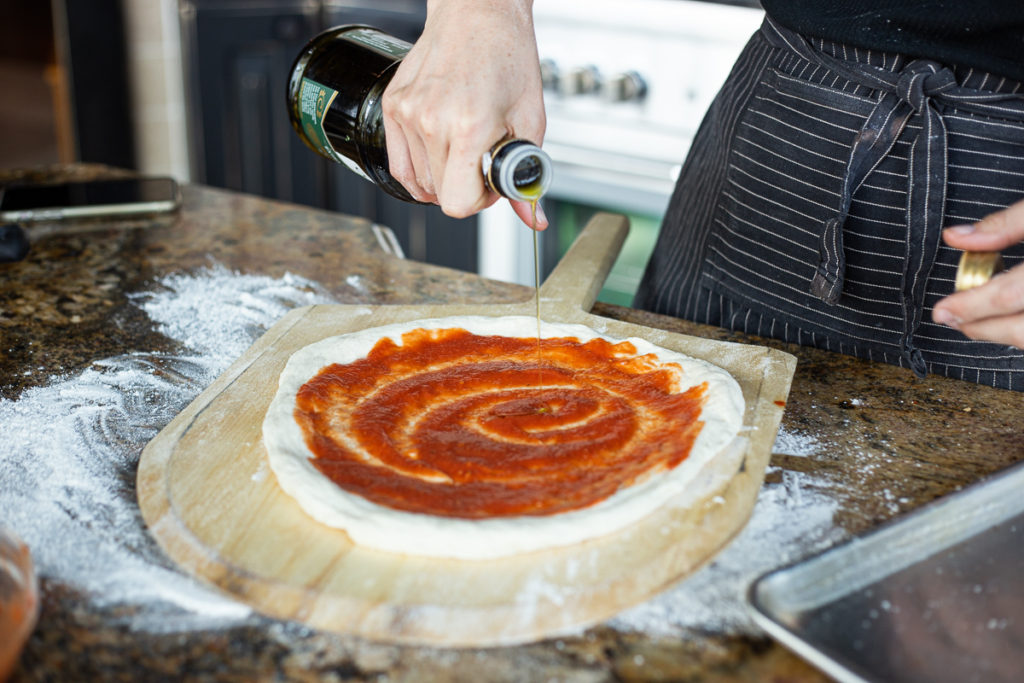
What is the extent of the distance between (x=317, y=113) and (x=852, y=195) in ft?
2.34

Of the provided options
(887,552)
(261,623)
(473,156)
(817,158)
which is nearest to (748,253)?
(817,158)

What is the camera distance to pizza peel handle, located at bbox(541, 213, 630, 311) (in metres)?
1.29

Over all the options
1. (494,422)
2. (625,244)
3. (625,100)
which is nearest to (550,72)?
(625,100)

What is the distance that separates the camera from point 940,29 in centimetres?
→ 111

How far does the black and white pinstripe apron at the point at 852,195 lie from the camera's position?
1130mm

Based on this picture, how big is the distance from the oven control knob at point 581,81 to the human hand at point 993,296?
5.41 ft

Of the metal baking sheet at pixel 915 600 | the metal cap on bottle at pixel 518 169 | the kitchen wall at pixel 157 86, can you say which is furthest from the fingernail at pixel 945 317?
the kitchen wall at pixel 157 86

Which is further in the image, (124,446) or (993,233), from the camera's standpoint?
(124,446)

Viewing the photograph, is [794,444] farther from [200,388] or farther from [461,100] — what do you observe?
[200,388]

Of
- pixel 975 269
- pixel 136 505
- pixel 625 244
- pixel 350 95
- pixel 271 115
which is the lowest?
pixel 625 244

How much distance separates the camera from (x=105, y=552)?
0.79 metres

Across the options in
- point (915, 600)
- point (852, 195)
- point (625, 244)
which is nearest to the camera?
point (915, 600)

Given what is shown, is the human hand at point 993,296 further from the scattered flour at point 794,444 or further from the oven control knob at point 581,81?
A: the oven control knob at point 581,81

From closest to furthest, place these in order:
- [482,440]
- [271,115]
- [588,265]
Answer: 1. [482,440]
2. [588,265]
3. [271,115]
